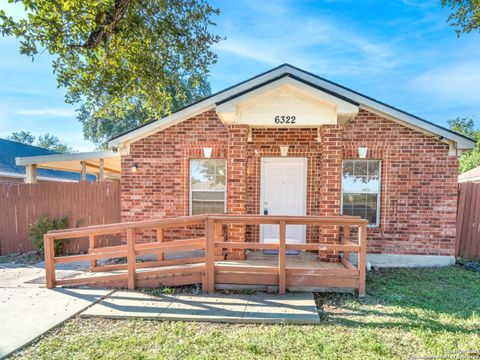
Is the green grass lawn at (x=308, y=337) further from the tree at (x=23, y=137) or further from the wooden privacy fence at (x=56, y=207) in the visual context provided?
the tree at (x=23, y=137)

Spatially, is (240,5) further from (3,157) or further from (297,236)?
(3,157)

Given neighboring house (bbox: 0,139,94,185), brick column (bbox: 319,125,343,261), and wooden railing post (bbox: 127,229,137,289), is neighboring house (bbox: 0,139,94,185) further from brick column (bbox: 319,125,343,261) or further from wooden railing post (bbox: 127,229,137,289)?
brick column (bbox: 319,125,343,261)

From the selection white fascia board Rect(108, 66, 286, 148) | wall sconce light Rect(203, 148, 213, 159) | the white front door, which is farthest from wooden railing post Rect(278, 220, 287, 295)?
white fascia board Rect(108, 66, 286, 148)

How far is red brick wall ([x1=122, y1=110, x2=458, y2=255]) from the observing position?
6.51m

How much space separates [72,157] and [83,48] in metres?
3.98

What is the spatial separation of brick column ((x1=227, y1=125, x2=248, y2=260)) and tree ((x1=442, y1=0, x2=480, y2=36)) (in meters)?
6.21

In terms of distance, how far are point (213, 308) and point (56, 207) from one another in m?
6.37

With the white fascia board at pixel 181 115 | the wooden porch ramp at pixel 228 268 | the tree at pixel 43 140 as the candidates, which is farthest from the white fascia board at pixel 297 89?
the tree at pixel 43 140

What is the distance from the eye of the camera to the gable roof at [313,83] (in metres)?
6.32

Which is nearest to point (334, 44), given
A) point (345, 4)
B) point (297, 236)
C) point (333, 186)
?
point (345, 4)

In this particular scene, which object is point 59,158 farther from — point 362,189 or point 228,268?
point 362,189

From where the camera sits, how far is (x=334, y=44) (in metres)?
9.40

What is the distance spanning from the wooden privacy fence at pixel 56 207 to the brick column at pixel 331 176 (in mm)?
5666

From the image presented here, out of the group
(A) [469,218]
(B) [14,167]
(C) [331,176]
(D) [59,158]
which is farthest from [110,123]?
(A) [469,218]
